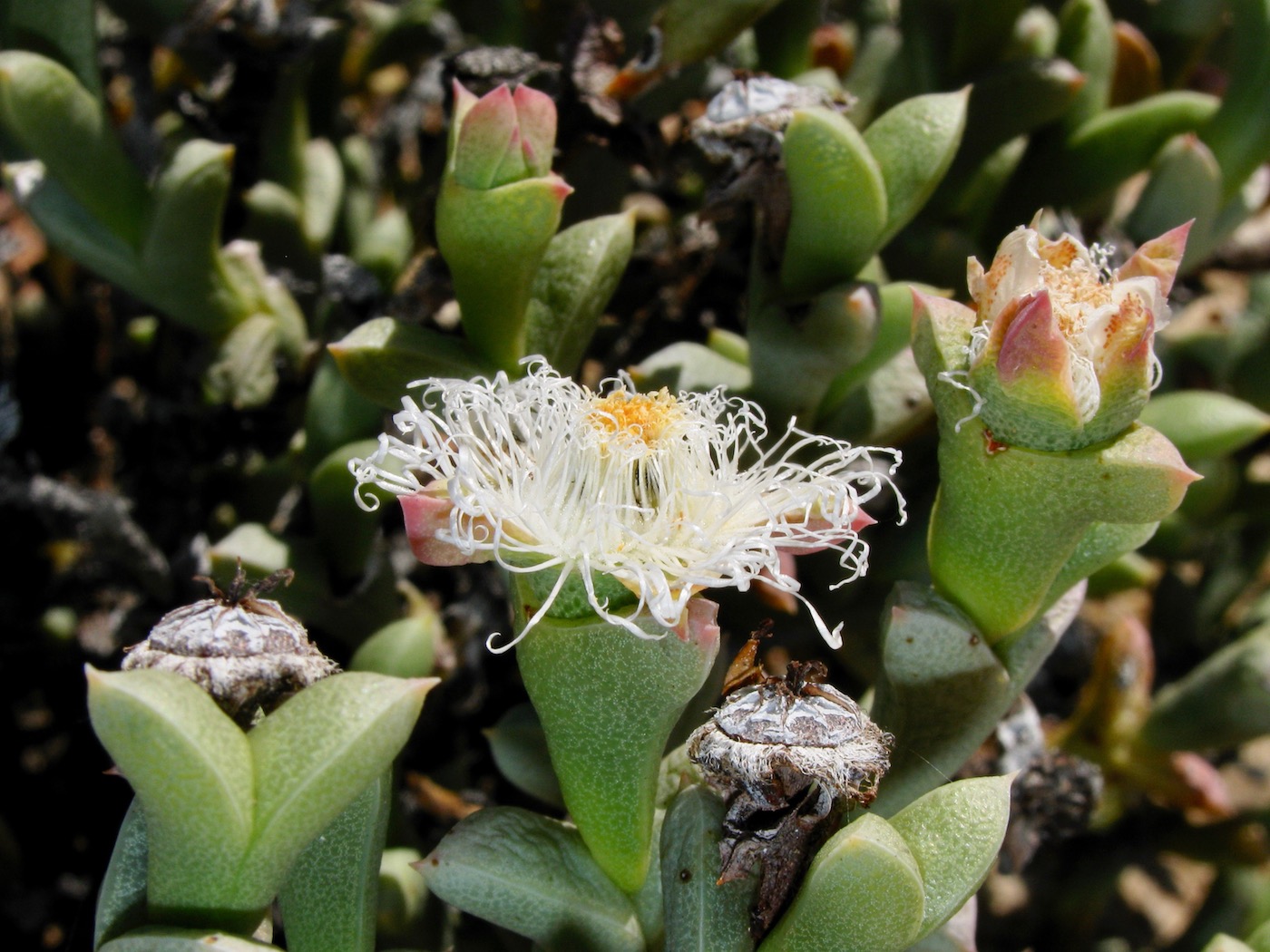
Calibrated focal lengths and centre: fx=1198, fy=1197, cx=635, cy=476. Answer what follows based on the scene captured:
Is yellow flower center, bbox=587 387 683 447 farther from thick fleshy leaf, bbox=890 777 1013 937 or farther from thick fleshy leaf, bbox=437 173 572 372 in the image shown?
thick fleshy leaf, bbox=890 777 1013 937

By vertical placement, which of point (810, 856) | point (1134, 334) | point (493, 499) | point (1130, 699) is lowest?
point (1130, 699)

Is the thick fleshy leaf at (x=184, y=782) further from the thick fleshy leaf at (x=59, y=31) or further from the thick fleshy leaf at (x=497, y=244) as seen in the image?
the thick fleshy leaf at (x=59, y=31)

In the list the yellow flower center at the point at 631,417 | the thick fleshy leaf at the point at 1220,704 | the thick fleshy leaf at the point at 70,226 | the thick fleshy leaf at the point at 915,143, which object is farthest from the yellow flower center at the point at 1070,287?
the thick fleshy leaf at the point at 70,226

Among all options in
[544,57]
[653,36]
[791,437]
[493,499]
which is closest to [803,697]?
[493,499]

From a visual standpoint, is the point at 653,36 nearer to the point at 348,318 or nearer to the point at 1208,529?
the point at 348,318

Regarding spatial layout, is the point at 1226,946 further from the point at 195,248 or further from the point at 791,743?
the point at 195,248

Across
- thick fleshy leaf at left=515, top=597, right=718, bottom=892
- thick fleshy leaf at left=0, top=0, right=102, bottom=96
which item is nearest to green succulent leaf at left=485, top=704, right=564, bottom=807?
thick fleshy leaf at left=515, top=597, right=718, bottom=892

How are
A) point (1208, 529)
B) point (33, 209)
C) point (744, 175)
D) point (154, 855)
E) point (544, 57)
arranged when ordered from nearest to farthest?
point (154, 855) < point (744, 175) < point (33, 209) < point (544, 57) < point (1208, 529)
